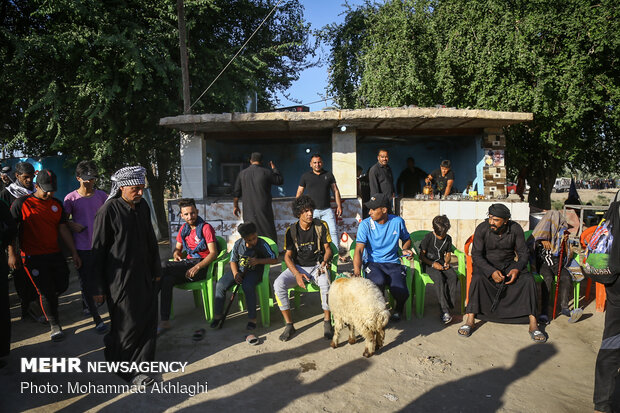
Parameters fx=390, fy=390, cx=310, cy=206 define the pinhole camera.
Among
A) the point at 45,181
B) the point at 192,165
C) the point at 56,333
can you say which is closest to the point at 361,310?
the point at 56,333

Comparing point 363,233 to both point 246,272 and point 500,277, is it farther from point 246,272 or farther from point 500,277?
point 500,277

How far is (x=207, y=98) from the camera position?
10062 mm

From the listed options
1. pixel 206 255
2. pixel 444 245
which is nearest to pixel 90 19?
pixel 206 255

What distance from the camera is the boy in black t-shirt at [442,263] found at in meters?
4.67

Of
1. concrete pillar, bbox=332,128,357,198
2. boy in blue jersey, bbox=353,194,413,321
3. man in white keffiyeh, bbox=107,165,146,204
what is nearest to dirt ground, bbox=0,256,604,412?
boy in blue jersey, bbox=353,194,413,321

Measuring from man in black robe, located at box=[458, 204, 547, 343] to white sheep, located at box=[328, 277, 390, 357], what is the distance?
45.8 inches

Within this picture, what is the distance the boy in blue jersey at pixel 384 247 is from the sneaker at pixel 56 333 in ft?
11.0

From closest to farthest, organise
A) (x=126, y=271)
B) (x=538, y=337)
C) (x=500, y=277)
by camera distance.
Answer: (x=126, y=271) → (x=538, y=337) → (x=500, y=277)

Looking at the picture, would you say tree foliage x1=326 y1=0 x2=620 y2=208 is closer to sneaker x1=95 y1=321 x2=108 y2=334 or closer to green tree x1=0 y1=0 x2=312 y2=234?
green tree x1=0 y1=0 x2=312 y2=234

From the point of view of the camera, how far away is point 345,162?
844 cm

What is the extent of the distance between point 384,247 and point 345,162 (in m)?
4.02

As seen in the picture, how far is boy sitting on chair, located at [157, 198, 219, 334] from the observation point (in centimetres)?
457

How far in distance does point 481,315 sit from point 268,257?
8.46 ft

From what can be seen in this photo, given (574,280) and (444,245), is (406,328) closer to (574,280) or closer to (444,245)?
(444,245)
